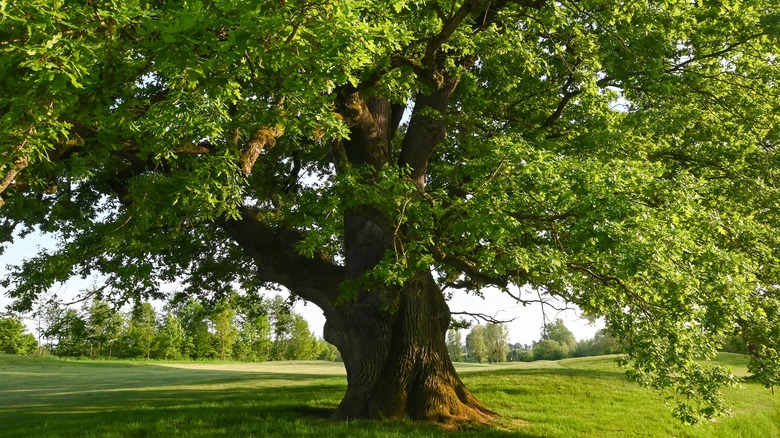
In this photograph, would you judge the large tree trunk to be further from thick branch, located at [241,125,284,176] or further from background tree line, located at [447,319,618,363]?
background tree line, located at [447,319,618,363]

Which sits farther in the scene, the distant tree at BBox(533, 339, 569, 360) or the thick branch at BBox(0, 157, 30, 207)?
the distant tree at BBox(533, 339, 569, 360)

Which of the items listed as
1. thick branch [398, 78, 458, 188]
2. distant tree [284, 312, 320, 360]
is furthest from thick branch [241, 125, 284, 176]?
distant tree [284, 312, 320, 360]

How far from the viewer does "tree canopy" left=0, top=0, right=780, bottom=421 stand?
218 inches

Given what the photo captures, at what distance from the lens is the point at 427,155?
1304 cm

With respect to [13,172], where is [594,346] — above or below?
below

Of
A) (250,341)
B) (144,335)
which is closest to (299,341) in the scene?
(250,341)

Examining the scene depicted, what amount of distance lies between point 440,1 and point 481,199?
187 inches

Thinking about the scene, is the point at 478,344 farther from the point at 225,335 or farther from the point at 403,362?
the point at 403,362

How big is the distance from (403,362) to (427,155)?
5213mm

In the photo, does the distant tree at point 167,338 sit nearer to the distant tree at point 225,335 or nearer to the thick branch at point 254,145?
the distant tree at point 225,335

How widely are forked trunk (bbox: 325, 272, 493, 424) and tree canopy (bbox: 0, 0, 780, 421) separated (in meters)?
0.06

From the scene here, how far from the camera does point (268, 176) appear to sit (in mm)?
16641

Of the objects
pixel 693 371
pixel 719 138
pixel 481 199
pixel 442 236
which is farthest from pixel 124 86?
pixel 719 138

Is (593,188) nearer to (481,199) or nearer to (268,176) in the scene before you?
(481,199)
